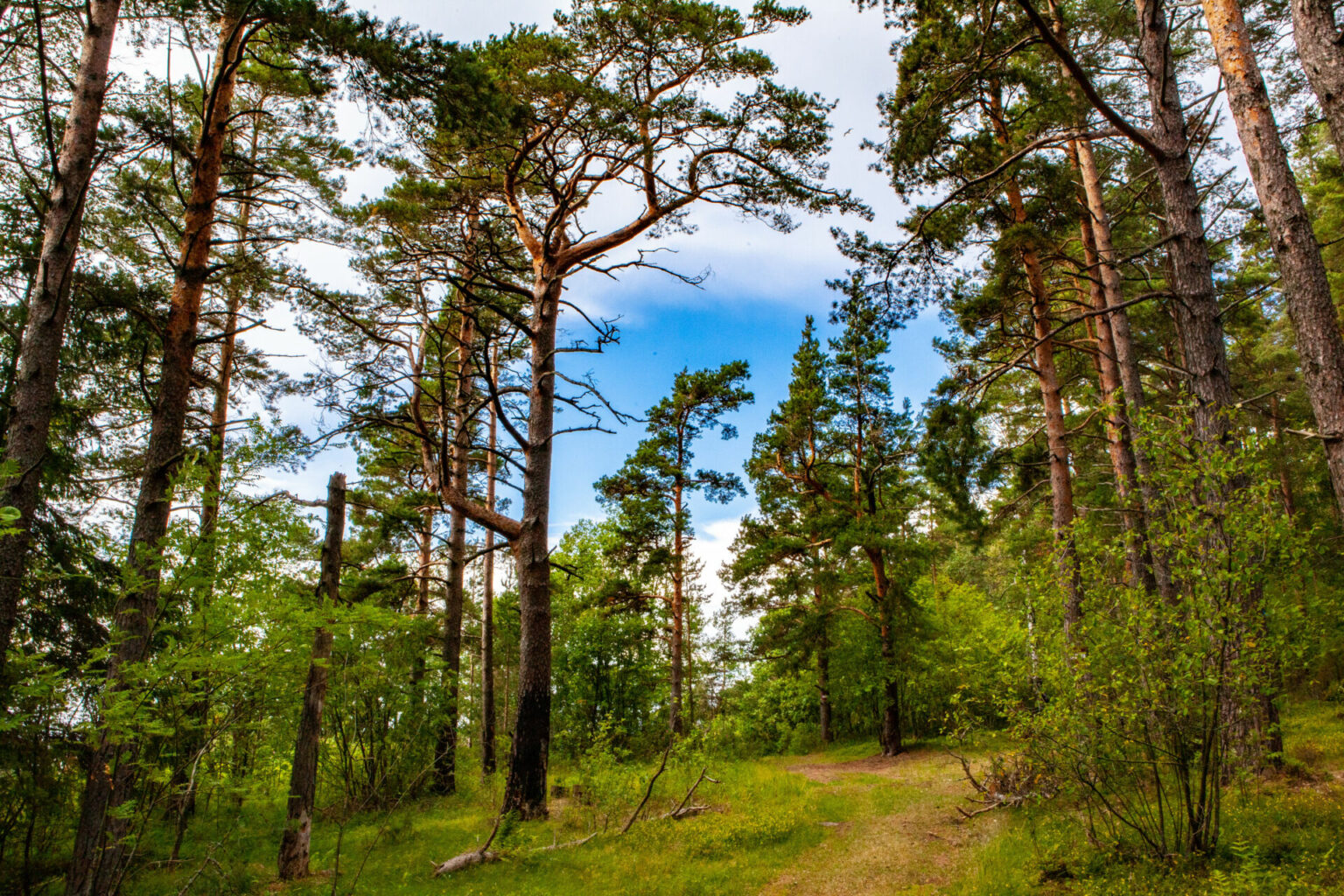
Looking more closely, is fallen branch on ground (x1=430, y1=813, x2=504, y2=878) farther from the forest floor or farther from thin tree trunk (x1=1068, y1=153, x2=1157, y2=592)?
thin tree trunk (x1=1068, y1=153, x2=1157, y2=592)

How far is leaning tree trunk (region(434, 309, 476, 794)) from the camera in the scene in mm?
12539

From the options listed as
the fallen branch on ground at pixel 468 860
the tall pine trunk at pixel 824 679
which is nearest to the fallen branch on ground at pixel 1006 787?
the fallen branch on ground at pixel 468 860

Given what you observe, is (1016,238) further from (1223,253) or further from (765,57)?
(1223,253)

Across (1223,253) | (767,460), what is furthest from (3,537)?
(1223,253)

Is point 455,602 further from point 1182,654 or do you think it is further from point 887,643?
point 1182,654

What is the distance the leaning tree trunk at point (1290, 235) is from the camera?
4754 millimetres

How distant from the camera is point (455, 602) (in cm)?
1483

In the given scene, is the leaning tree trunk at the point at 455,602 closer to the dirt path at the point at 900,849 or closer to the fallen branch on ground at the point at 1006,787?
the dirt path at the point at 900,849

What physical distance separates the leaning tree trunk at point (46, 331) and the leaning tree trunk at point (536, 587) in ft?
17.3

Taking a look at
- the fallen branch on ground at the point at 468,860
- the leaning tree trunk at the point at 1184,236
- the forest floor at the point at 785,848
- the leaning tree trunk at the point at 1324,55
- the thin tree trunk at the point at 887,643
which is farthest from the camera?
the thin tree trunk at the point at 887,643

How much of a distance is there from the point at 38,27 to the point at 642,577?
15531 mm

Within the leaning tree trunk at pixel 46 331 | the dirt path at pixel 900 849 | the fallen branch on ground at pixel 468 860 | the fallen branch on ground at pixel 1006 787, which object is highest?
the leaning tree trunk at pixel 46 331

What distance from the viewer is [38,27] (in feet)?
13.2

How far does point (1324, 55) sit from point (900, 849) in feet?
26.9
